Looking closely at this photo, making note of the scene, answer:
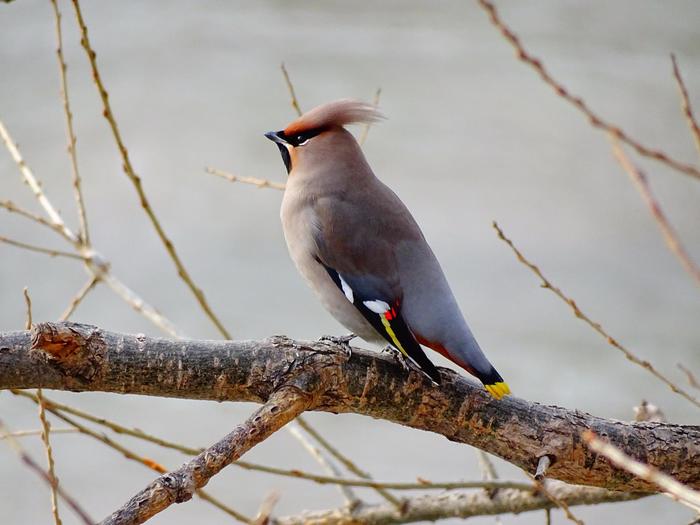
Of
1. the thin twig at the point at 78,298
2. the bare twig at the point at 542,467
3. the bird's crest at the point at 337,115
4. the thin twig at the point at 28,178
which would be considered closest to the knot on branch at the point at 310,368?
the bare twig at the point at 542,467

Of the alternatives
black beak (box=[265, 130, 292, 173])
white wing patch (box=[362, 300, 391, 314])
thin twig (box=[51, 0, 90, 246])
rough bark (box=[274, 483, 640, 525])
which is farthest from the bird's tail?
thin twig (box=[51, 0, 90, 246])

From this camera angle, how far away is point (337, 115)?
206 cm

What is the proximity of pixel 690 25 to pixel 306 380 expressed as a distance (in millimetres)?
4034

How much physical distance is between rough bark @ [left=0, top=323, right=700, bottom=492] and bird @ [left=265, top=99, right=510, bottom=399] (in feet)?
0.21

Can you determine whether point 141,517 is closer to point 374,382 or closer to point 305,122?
point 374,382

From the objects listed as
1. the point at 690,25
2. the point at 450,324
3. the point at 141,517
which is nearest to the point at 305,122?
the point at 450,324

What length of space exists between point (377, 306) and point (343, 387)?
268 millimetres

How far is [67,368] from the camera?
1396mm

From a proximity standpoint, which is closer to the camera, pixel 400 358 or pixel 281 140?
pixel 400 358

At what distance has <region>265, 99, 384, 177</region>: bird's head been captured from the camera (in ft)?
6.73

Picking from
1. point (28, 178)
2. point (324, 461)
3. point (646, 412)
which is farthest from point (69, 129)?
point (646, 412)

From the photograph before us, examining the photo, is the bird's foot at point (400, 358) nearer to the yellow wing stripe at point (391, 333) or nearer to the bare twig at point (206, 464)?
the yellow wing stripe at point (391, 333)

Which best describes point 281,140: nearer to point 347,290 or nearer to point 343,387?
point 347,290

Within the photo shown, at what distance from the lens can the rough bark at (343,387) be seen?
4.57 ft
